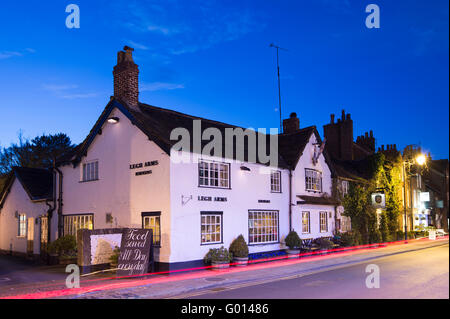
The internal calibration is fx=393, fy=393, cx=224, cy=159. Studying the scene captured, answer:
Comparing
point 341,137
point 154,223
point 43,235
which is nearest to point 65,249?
point 43,235

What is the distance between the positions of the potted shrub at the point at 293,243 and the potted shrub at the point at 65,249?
10915mm

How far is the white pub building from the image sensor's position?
53.8 ft

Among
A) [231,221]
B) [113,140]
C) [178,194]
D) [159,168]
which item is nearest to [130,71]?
[113,140]

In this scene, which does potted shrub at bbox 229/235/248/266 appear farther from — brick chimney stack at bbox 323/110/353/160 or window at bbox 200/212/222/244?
brick chimney stack at bbox 323/110/353/160

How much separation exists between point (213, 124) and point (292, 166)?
5.18 m

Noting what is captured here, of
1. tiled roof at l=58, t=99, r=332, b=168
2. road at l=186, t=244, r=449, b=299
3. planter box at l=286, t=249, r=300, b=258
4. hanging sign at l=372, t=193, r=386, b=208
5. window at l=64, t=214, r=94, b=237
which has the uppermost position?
tiled roof at l=58, t=99, r=332, b=168

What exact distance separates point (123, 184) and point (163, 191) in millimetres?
2977

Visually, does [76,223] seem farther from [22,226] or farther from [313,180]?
[313,180]

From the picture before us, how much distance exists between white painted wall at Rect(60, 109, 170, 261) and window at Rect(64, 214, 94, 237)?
31 cm

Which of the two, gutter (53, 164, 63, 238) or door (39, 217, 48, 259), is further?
door (39, 217, 48, 259)

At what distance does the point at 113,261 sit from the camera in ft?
53.1

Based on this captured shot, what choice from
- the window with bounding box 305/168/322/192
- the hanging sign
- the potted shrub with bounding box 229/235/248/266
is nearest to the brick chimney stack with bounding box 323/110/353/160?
the hanging sign
